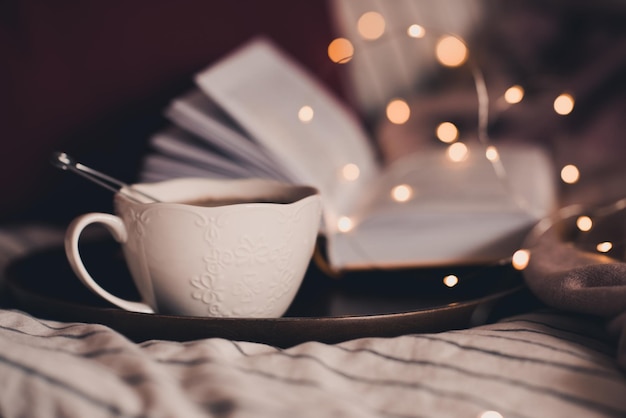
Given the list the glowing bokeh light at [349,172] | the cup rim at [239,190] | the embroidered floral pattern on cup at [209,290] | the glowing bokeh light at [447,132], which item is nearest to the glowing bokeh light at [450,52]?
the glowing bokeh light at [447,132]

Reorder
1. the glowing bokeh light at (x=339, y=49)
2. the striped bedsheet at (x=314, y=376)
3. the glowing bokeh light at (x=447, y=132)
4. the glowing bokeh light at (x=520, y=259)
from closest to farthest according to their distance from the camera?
the striped bedsheet at (x=314, y=376) → the glowing bokeh light at (x=520, y=259) → the glowing bokeh light at (x=339, y=49) → the glowing bokeh light at (x=447, y=132)

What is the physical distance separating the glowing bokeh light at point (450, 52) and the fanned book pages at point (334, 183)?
2.41ft

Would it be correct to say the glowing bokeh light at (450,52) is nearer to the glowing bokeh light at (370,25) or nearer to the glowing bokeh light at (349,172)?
the glowing bokeh light at (370,25)

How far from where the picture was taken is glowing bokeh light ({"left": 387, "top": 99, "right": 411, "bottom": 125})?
1237mm

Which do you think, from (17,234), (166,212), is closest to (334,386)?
(166,212)

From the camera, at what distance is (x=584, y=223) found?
612mm

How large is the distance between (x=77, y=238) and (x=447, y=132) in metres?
0.88

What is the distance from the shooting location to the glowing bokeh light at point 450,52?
4.84ft

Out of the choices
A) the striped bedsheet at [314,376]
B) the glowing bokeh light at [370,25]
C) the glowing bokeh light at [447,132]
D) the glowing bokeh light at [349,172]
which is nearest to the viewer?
the striped bedsheet at [314,376]

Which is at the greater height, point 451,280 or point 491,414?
point 451,280

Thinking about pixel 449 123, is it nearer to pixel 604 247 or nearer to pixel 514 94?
pixel 514 94

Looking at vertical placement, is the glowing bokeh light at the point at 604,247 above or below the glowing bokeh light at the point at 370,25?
below

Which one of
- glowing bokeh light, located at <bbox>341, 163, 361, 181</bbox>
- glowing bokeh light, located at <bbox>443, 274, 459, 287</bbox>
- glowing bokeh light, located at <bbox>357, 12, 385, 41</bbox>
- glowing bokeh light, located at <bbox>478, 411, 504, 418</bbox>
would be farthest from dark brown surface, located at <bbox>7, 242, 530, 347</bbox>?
glowing bokeh light, located at <bbox>357, 12, 385, 41</bbox>

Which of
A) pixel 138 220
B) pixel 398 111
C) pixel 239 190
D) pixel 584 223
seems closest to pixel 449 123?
pixel 398 111
